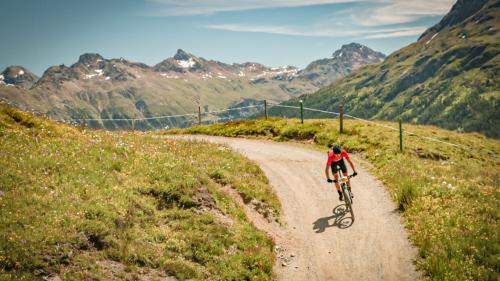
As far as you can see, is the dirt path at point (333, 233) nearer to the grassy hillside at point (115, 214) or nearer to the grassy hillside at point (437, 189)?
the grassy hillside at point (437, 189)

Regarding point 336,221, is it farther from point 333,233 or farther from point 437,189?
point 437,189

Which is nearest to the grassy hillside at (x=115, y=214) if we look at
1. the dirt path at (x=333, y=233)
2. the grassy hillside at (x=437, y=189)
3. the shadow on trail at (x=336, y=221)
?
the dirt path at (x=333, y=233)

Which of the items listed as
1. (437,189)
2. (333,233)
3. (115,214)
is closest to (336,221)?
(333,233)

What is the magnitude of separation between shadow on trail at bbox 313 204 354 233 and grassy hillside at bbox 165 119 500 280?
2.54 m

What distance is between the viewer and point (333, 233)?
669 inches

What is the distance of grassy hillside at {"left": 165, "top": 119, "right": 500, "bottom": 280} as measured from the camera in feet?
43.4

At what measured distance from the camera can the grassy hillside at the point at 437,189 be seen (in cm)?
1322

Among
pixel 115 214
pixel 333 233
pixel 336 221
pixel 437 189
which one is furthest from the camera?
pixel 437 189

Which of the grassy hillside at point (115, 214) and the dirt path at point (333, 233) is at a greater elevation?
the grassy hillside at point (115, 214)

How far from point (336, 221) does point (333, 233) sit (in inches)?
48.7

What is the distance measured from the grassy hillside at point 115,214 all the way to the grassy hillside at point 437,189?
20.1ft

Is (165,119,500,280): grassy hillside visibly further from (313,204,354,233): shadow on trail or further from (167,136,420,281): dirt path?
(313,204,354,233): shadow on trail

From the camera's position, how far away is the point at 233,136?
39.1 metres

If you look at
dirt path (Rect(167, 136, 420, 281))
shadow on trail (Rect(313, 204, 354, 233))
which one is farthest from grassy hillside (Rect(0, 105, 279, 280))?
shadow on trail (Rect(313, 204, 354, 233))
